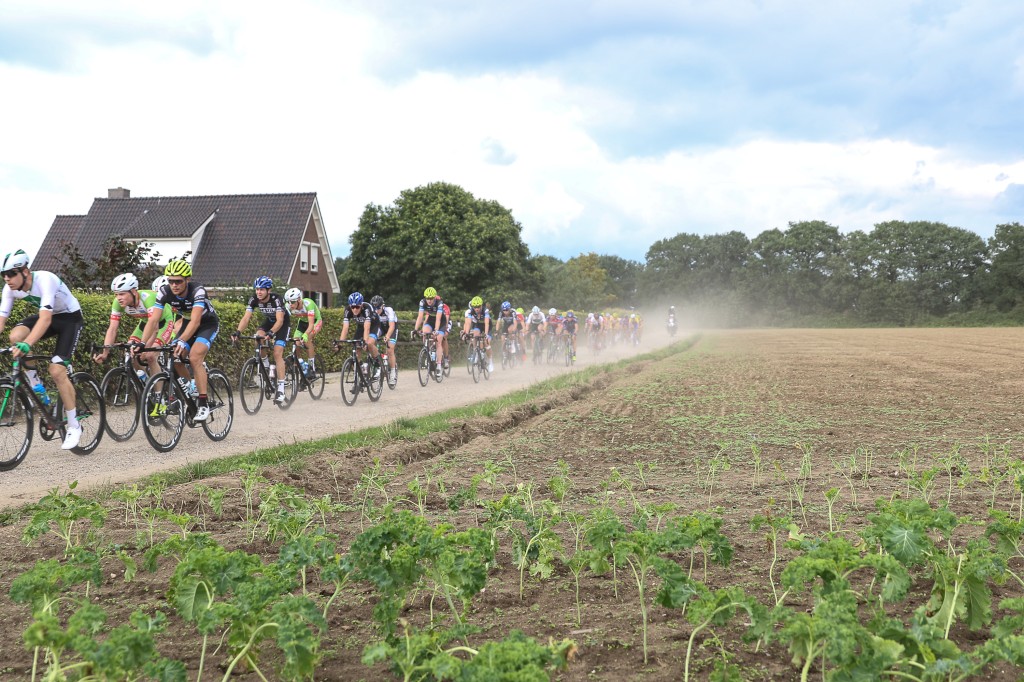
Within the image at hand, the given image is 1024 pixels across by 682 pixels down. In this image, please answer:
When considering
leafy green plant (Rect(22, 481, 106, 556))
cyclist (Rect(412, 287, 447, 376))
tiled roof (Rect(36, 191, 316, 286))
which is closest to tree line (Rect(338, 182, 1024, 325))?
tiled roof (Rect(36, 191, 316, 286))

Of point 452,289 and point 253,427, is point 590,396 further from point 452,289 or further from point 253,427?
point 452,289

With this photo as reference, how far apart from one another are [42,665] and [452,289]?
50.7 meters

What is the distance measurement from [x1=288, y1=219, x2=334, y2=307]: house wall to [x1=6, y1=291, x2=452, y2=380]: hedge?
20.0 meters

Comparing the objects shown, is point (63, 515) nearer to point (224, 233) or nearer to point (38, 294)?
point (38, 294)

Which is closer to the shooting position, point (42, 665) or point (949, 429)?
point (42, 665)

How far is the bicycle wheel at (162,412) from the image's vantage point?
9.70 m

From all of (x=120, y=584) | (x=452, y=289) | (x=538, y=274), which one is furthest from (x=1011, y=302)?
(x=120, y=584)

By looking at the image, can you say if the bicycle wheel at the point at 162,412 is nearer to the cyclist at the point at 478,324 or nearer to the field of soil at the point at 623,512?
the field of soil at the point at 623,512

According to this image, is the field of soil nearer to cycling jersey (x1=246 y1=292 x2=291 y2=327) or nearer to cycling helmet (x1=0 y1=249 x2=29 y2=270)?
cycling helmet (x1=0 y1=249 x2=29 y2=270)

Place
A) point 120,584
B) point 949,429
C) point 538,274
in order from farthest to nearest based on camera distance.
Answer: point 538,274, point 949,429, point 120,584

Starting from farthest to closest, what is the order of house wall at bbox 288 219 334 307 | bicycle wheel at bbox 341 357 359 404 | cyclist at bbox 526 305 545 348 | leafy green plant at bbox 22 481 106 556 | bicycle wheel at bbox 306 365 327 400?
house wall at bbox 288 219 334 307 < cyclist at bbox 526 305 545 348 < bicycle wheel at bbox 306 365 327 400 < bicycle wheel at bbox 341 357 359 404 < leafy green plant at bbox 22 481 106 556

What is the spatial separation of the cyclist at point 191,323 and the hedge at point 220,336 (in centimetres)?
148

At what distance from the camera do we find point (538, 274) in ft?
205

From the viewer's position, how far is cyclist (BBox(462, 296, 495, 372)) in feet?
70.0
